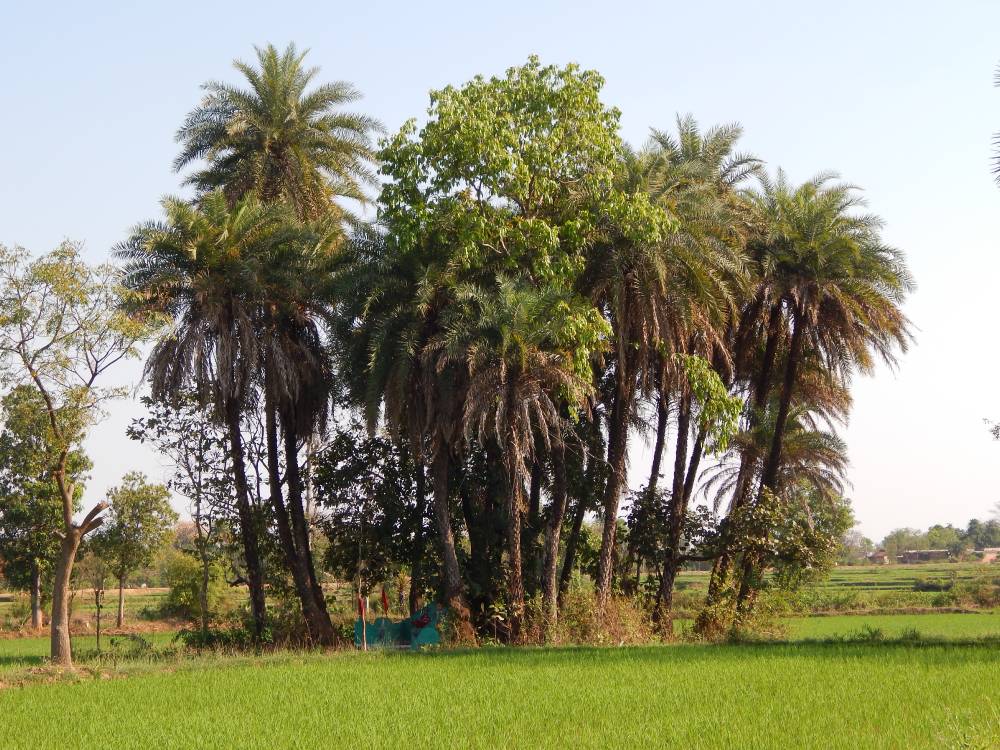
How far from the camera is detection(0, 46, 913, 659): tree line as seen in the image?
100 feet

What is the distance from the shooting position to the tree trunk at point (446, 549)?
31.5 meters

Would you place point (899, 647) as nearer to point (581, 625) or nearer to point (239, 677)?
point (581, 625)

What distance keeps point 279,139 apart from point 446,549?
1467cm

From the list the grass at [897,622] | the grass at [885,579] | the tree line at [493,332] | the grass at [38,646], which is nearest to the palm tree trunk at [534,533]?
the tree line at [493,332]

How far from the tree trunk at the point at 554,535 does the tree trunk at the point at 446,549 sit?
222 cm

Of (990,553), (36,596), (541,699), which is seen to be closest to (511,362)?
(541,699)

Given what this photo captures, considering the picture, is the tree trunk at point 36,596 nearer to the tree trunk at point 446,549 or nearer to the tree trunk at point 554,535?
the tree trunk at point 446,549

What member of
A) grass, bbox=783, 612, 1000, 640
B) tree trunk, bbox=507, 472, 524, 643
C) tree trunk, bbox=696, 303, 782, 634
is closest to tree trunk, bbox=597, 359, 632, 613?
tree trunk, bbox=507, 472, 524, 643

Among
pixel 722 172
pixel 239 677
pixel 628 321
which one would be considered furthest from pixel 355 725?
pixel 722 172

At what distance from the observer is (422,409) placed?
103 feet

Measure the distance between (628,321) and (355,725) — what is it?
17.3m

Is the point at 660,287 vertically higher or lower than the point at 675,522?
higher

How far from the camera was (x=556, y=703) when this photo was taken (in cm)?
1805

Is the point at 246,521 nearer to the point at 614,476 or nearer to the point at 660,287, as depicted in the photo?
the point at 614,476
